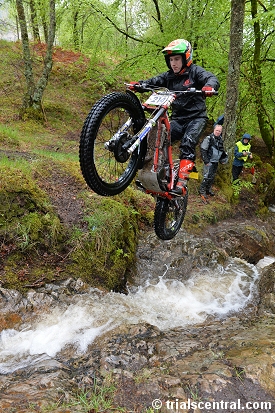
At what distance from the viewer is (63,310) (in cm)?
412

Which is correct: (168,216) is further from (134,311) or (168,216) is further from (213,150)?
(213,150)

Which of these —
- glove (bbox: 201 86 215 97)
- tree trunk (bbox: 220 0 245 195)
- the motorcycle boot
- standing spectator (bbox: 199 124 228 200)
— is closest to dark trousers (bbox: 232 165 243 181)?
tree trunk (bbox: 220 0 245 195)

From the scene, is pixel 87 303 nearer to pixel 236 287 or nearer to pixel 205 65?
Answer: pixel 236 287

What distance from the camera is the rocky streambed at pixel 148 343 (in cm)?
284

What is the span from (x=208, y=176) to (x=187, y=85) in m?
4.78

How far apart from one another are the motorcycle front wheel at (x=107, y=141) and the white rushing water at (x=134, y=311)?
1841 mm

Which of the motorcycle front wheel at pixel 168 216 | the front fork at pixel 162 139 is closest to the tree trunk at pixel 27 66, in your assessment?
the motorcycle front wheel at pixel 168 216

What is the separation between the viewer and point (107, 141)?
10.4 ft

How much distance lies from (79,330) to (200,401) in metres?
1.76

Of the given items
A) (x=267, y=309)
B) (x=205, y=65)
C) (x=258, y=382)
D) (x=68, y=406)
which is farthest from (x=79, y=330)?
(x=205, y=65)

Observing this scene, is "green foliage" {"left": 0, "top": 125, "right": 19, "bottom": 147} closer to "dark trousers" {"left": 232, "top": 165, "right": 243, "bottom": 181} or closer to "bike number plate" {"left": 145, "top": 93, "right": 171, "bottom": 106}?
"bike number plate" {"left": 145, "top": 93, "right": 171, "bottom": 106}

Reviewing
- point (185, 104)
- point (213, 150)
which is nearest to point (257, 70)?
point (213, 150)

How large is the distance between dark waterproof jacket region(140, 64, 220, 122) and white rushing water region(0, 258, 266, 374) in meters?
2.97

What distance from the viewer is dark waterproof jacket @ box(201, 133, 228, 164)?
8297mm
